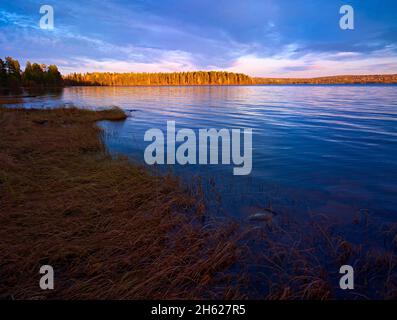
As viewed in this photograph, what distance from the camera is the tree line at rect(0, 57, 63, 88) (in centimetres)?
9675

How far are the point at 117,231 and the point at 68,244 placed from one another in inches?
40.2

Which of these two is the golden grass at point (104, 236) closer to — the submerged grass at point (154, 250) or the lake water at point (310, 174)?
the submerged grass at point (154, 250)

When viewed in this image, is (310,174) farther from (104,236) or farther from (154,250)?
(104,236)

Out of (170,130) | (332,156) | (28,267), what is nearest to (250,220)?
(28,267)

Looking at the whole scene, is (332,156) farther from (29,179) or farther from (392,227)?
(29,179)

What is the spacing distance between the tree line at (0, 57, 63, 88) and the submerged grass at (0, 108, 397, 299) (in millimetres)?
120400

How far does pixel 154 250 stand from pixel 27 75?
157914 mm

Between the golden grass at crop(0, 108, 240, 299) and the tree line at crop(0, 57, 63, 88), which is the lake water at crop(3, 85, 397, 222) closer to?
the golden grass at crop(0, 108, 240, 299)

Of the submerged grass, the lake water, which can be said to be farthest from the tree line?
the submerged grass

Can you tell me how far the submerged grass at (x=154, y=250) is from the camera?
3.97 m

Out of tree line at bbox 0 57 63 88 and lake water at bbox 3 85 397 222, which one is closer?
lake water at bbox 3 85 397 222

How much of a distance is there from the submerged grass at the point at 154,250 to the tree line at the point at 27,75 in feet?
395

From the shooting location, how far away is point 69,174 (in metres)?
8.71

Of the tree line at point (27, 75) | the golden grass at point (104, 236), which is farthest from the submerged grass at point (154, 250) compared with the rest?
the tree line at point (27, 75)
